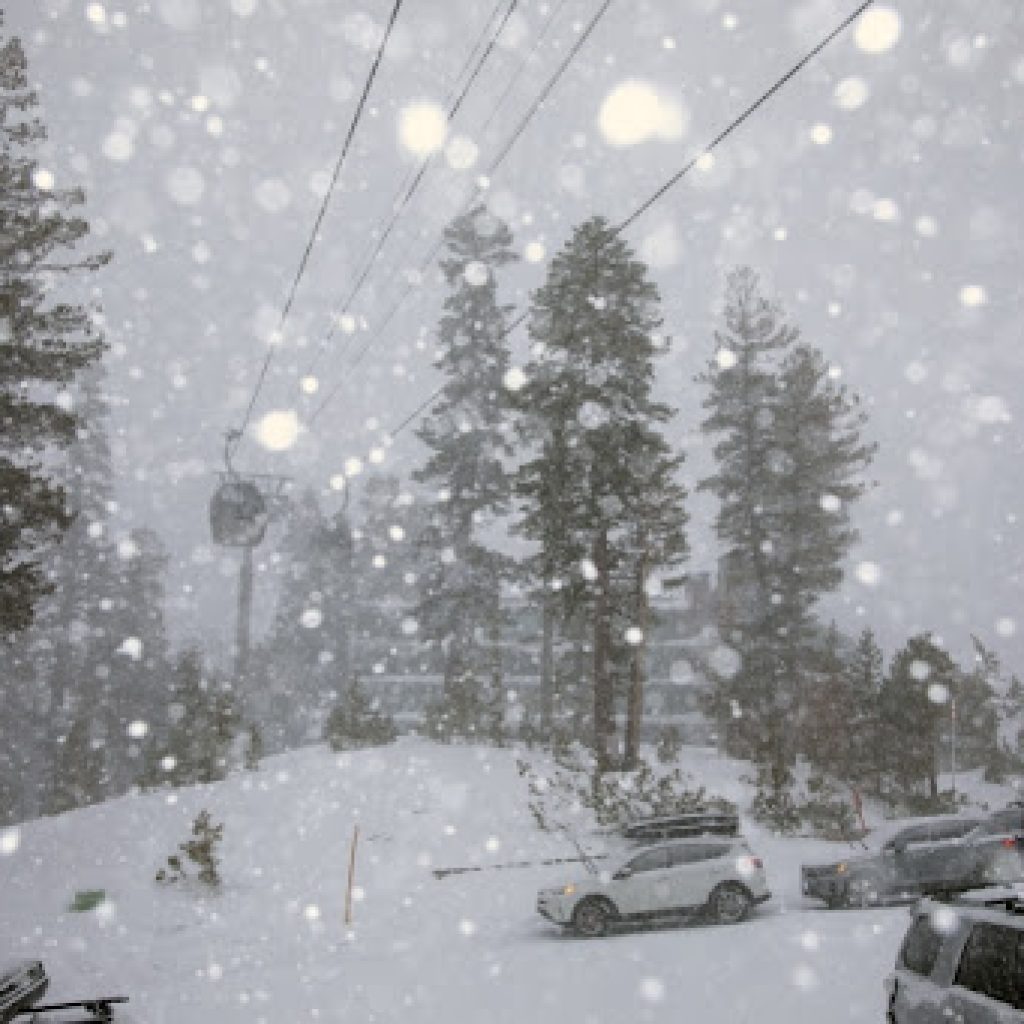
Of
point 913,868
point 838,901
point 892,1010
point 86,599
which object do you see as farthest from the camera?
point 86,599

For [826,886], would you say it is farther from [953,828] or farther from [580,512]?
[580,512]

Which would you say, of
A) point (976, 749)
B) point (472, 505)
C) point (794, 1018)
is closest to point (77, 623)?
point (472, 505)

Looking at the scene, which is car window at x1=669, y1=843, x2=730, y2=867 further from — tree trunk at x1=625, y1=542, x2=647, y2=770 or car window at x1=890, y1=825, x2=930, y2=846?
tree trunk at x1=625, y1=542, x2=647, y2=770

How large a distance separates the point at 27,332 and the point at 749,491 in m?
22.2

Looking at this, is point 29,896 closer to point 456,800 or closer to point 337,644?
point 456,800

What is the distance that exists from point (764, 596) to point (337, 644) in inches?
1409

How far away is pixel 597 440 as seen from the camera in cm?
2659

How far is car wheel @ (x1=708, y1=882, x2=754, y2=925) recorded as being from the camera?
1508cm

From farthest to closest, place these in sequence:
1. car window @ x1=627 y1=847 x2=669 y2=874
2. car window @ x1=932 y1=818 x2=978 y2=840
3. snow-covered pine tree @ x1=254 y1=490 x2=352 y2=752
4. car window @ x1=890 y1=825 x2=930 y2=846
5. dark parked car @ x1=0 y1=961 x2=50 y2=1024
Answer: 1. snow-covered pine tree @ x1=254 y1=490 x2=352 y2=752
2. car window @ x1=932 y1=818 x2=978 y2=840
3. car window @ x1=890 y1=825 x2=930 y2=846
4. car window @ x1=627 y1=847 x2=669 y2=874
5. dark parked car @ x1=0 y1=961 x2=50 y2=1024

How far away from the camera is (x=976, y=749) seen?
55.5 m

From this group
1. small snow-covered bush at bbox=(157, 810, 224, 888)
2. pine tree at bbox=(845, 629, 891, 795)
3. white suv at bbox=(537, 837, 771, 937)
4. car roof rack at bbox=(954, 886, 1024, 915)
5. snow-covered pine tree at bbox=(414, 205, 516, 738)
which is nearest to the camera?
car roof rack at bbox=(954, 886, 1024, 915)

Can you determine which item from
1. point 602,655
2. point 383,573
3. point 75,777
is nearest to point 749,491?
point 602,655

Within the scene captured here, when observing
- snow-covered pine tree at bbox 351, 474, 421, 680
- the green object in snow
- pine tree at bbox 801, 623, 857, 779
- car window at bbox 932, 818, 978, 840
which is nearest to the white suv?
car window at bbox 932, 818, 978, 840

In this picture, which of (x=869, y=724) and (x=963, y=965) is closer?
(x=963, y=965)
